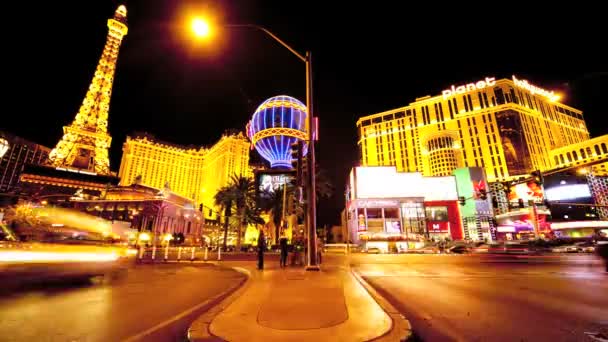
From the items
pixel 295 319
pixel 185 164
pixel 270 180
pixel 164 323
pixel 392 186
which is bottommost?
pixel 164 323

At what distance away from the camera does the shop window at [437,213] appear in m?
55.8

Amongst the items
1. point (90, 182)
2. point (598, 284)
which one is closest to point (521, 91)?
point (598, 284)

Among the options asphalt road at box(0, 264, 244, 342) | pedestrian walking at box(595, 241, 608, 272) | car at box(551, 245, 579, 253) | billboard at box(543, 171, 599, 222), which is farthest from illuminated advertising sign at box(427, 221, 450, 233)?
asphalt road at box(0, 264, 244, 342)

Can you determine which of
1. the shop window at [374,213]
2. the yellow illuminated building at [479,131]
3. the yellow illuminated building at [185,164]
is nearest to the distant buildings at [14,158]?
the yellow illuminated building at [185,164]

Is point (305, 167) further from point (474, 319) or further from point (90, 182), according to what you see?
point (90, 182)

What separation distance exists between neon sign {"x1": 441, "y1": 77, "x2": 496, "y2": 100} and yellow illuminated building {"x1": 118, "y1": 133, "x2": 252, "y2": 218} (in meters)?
92.2

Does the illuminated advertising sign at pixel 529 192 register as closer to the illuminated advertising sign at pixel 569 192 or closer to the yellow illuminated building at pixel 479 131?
the illuminated advertising sign at pixel 569 192

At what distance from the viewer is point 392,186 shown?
53781 mm

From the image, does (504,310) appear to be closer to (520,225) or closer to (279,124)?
(279,124)

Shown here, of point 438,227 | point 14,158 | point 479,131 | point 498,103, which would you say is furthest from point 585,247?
point 14,158

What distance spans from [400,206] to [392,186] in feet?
13.9

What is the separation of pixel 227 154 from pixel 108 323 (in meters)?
126

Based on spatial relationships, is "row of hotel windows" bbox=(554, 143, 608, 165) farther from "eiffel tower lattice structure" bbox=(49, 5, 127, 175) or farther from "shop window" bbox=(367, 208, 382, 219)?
"eiffel tower lattice structure" bbox=(49, 5, 127, 175)

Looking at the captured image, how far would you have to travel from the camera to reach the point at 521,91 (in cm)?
9925
